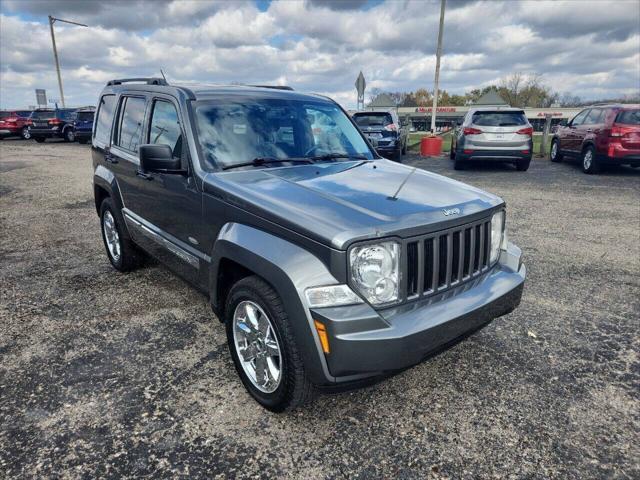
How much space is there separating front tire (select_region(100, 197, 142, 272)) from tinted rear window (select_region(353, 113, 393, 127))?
381 inches

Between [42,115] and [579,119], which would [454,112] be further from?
[579,119]

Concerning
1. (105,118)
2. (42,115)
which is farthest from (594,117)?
(42,115)

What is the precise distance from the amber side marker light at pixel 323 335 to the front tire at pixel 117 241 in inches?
123

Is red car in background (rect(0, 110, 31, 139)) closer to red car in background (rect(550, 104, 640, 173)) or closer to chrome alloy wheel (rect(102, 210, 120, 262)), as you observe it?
chrome alloy wheel (rect(102, 210, 120, 262))

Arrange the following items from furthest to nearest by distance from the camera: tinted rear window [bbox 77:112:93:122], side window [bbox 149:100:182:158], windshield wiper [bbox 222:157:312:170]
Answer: tinted rear window [bbox 77:112:93:122], side window [bbox 149:100:182:158], windshield wiper [bbox 222:157:312:170]

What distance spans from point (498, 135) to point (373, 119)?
3.77 metres

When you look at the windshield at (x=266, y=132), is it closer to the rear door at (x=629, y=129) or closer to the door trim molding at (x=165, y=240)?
the door trim molding at (x=165, y=240)

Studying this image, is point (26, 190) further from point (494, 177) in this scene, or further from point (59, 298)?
point (494, 177)

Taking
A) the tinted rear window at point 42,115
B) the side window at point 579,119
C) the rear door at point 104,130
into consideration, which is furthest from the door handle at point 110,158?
the tinted rear window at point 42,115

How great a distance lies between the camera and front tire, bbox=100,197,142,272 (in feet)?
15.4

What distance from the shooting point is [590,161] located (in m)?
11.9

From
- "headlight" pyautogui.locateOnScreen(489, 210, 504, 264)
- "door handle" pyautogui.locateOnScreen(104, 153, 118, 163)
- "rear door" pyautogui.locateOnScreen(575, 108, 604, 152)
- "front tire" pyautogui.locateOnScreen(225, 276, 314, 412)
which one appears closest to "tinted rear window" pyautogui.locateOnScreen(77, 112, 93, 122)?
"door handle" pyautogui.locateOnScreen(104, 153, 118, 163)

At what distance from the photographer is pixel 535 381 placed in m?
3.01

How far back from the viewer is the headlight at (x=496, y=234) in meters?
2.98
